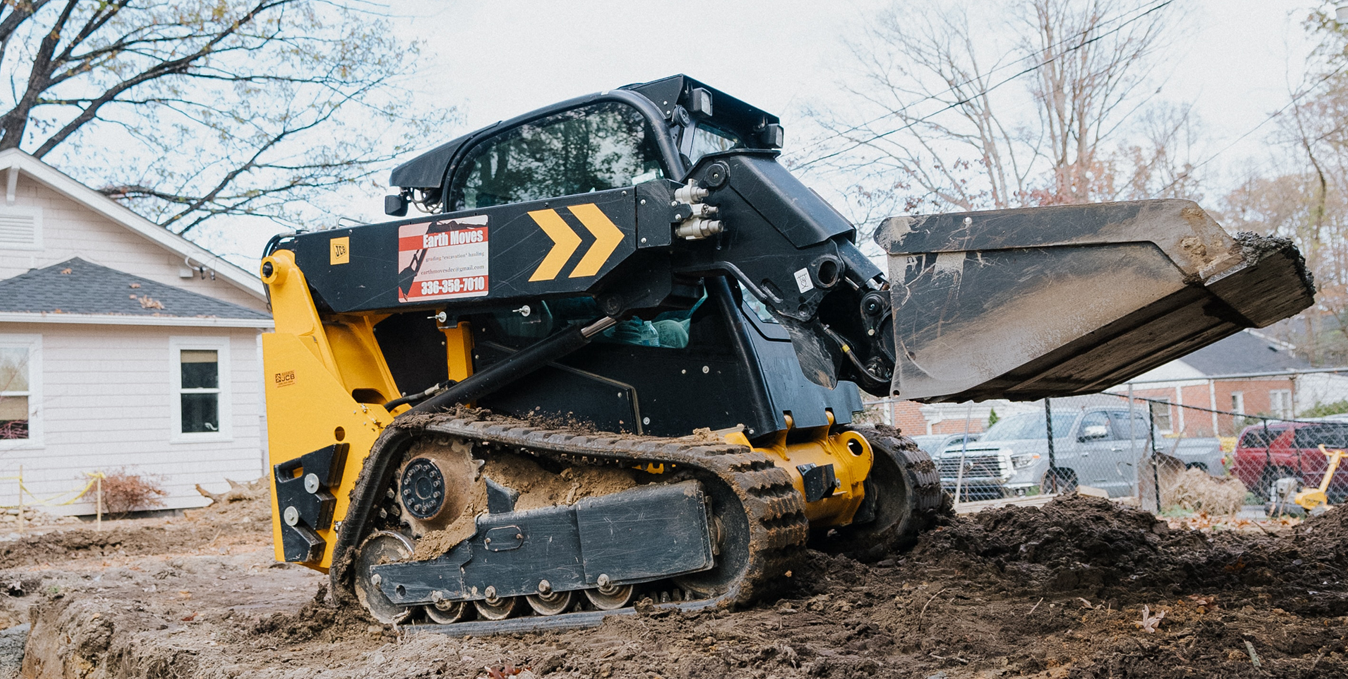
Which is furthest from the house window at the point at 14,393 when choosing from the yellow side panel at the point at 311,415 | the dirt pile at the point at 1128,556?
the dirt pile at the point at 1128,556

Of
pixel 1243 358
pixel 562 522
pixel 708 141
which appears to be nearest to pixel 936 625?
pixel 562 522

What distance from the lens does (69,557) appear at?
1058cm

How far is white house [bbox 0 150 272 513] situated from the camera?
45.7 ft

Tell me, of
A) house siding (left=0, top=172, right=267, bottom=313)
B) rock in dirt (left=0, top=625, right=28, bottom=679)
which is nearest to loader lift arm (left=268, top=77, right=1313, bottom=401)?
rock in dirt (left=0, top=625, right=28, bottom=679)

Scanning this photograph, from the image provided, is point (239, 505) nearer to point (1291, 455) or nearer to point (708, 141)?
point (708, 141)

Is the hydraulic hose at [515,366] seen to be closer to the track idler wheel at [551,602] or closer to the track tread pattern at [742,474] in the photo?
the track tread pattern at [742,474]

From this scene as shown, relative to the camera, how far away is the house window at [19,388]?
13805mm

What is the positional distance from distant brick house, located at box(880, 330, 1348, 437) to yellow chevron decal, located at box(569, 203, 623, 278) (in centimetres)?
629

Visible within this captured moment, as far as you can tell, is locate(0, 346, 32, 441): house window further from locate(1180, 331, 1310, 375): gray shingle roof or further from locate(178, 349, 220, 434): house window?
locate(1180, 331, 1310, 375): gray shingle roof

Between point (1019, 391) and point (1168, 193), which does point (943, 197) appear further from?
point (1019, 391)

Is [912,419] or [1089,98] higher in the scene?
[1089,98]


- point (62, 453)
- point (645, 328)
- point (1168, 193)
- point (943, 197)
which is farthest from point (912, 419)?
point (645, 328)

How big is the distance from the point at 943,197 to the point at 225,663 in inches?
857

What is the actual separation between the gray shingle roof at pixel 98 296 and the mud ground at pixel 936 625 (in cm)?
855
